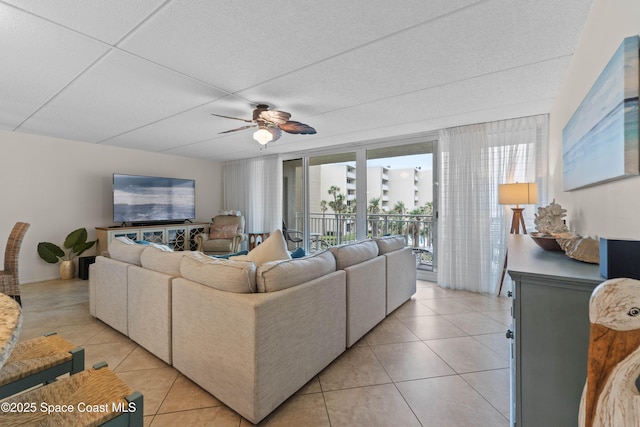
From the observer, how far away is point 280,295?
154 cm

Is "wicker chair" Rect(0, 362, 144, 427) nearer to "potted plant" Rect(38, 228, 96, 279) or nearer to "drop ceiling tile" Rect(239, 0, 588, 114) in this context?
"drop ceiling tile" Rect(239, 0, 588, 114)

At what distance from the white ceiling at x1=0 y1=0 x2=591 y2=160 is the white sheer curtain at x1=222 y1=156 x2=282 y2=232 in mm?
2362

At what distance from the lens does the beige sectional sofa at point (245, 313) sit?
1443 mm

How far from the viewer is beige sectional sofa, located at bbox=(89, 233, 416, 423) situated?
1.44m

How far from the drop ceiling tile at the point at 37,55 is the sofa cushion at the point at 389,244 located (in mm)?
2620

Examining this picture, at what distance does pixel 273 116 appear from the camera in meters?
2.70

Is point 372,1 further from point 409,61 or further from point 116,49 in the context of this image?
point 116,49

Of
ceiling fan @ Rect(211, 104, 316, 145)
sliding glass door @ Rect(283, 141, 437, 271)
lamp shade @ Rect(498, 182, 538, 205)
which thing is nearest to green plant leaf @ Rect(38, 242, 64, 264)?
ceiling fan @ Rect(211, 104, 316, 145)

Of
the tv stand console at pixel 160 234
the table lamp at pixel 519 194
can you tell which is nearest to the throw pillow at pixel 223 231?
the tv stand console at pixel 160 234

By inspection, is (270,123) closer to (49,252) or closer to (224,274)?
(224,274)

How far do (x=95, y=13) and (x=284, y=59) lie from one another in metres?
1.04

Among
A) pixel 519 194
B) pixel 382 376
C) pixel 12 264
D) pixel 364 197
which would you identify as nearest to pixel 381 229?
pixel 364 197

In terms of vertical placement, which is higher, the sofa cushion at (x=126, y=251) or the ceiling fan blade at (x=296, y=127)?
the ceiling fan blade at (x=296, y=127)

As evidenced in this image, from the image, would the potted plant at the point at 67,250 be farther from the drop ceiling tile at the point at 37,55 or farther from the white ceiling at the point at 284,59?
the drop ceiling tile at the point at 37,55
